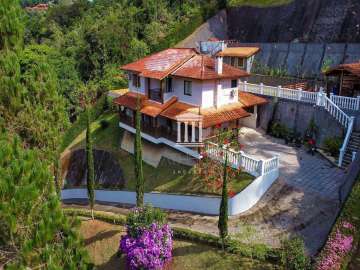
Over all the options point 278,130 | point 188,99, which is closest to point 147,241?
point 188,99

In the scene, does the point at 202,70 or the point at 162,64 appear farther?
the point at 162,64

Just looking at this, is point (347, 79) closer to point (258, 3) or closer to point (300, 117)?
point (300, 117)

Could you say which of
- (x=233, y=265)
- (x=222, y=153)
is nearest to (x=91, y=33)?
(x=222, y=153)

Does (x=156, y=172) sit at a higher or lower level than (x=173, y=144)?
lower

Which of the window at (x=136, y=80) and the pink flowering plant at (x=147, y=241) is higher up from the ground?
the window at (x=136, y=80)

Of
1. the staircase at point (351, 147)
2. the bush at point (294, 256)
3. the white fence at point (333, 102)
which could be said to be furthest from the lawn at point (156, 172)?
the white fence at point (333, 102)

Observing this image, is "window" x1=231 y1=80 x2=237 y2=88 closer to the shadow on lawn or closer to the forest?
the forest

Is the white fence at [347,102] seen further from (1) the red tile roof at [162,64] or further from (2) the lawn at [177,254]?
(2) the lawn at [177,254]
